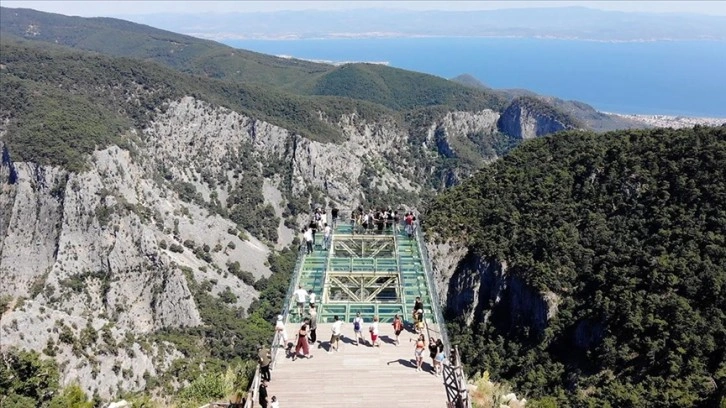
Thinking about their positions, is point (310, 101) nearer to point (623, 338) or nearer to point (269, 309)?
point (269, 309)

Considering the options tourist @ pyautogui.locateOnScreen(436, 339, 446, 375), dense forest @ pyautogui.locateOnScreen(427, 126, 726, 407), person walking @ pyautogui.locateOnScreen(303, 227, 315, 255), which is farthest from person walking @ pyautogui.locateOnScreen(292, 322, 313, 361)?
dense forest @ pyautogui.locateOnScreen(427, 126, 726, 407)

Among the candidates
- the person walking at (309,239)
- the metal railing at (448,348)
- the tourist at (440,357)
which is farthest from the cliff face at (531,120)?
the tourist at (440,357)

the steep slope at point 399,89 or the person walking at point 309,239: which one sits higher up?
the steep slope at point 399,89

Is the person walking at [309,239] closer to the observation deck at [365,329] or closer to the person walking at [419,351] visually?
the observation deck at [365,329]

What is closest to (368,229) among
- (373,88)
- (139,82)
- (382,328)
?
(382,328)

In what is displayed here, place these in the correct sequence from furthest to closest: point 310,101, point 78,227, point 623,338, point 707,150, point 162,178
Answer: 1. point 310,101
2. point 162,178
3. point 78,227
4. point 707,150
5. point 623,338

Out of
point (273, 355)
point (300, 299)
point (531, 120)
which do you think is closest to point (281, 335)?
point (273, 355)
